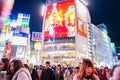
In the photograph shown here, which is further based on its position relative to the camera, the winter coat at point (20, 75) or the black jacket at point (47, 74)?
the black jacket at point (47, 74)

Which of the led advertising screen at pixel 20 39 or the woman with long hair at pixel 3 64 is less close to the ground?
the led advertising screen at pixel 20 39

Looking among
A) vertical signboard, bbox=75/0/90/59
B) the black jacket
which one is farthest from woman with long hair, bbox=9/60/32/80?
vertical signboard, bbox=75/0/90/59

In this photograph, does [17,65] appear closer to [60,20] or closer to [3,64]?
[3,64]

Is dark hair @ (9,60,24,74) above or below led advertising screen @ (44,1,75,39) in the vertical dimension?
below

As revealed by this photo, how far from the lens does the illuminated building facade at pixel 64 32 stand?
57.8m

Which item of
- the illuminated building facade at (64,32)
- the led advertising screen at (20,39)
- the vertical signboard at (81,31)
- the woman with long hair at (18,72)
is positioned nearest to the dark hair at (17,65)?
the woman with long hair at (18,72)

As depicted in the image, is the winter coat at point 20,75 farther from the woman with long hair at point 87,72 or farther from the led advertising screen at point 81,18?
the led advertising screen at point 81,18

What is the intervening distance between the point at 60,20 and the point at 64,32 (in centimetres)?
510

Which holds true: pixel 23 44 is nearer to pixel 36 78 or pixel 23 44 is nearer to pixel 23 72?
pixel 36 78

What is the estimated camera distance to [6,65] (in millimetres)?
3424

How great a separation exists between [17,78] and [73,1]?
60.3 metres

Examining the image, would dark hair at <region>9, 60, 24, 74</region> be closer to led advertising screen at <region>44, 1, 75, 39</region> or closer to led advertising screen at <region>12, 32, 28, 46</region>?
led advertising screen at <region>12, 32, 28, 46</region>

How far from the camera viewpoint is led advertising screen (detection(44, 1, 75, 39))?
58.5 m

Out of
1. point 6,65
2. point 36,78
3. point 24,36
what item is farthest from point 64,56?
point 6,65
